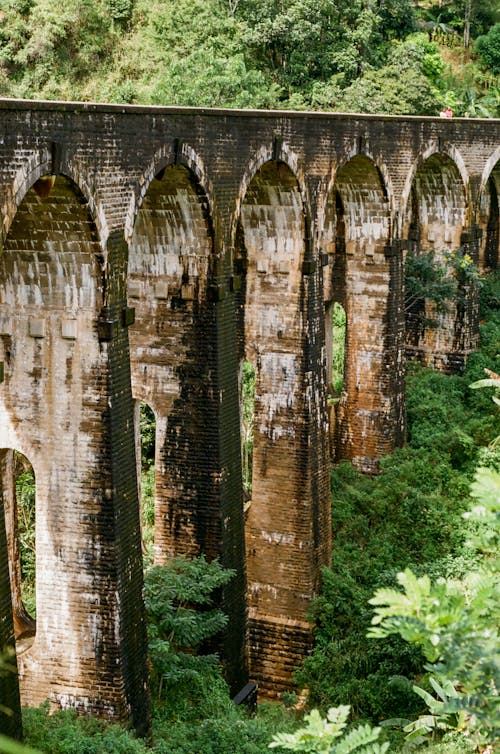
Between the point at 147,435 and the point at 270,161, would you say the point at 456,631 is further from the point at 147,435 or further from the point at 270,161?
the point at 147,435

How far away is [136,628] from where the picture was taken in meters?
12.7

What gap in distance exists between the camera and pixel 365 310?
20828 mm

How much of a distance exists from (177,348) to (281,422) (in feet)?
9.88

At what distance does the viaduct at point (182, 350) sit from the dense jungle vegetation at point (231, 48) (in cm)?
1253

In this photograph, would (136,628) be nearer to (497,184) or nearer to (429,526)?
(429,526)

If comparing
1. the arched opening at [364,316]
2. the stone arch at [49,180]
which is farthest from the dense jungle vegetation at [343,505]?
the stone arch at [49,180]

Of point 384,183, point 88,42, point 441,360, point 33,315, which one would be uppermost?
point 88,42

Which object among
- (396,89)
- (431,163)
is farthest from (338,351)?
(396,89)

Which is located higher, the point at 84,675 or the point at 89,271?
the point at 89,271

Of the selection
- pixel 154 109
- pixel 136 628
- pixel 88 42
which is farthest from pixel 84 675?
pixel 88 42

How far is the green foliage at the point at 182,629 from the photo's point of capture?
13.8 meters

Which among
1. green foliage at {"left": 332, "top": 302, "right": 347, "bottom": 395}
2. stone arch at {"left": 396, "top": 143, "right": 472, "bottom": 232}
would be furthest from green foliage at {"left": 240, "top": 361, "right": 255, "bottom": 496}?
stone arch at {"left": 396, "top": 143, "right": 472, "bottom": 232}

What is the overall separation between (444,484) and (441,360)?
4945 millimetres

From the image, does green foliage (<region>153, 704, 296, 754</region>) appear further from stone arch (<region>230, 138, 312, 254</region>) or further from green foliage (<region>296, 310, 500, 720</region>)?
stone arch (<region>230, 138, 312, 254</region>)
